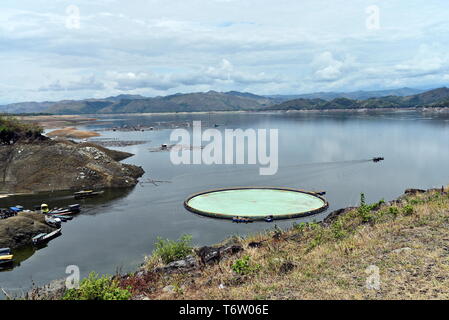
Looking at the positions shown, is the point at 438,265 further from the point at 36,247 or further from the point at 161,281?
the point at 36,247

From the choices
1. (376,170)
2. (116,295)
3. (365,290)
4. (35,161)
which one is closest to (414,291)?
(365,290)

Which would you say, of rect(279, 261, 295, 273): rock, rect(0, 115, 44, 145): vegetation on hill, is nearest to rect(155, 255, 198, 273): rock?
rect(279, 261, 295, 273): rock

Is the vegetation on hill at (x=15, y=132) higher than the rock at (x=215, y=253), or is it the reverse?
the vegetation on hill at (x=15, y=132)

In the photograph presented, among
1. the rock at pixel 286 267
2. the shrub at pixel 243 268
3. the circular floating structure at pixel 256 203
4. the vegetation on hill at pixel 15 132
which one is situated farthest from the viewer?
the vegetation on hill at pixel 15 132

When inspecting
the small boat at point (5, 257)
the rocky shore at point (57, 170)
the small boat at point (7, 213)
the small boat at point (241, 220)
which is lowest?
the small boat at point (5, 257)

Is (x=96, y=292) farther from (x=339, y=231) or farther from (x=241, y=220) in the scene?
(x=241, y=220)

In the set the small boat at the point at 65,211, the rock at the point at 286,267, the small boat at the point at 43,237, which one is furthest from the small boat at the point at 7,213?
the rock at the point at 286,267

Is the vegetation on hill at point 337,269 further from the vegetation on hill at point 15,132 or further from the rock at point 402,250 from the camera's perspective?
the vegetation on hill at point 15,132
